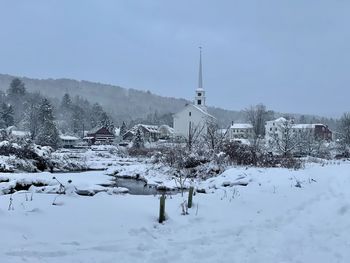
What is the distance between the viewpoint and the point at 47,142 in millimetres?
62125

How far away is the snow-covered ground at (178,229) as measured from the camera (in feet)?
24.5

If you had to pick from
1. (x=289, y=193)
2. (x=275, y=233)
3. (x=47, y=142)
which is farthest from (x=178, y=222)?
(x=47, y=142)

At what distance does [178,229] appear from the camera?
→ 966cm

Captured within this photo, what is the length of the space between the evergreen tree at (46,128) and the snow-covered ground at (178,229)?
51.3 metres

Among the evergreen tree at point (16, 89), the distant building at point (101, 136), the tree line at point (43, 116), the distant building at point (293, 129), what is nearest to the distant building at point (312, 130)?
the distant building at point (293, 129)

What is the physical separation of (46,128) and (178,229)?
5815 cm

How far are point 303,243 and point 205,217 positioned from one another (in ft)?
9.39

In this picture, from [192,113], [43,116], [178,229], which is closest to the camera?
[178,229]

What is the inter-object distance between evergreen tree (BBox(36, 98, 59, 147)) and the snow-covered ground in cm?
5132

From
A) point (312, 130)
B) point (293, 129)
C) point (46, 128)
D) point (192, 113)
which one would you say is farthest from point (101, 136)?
point (293, 129)

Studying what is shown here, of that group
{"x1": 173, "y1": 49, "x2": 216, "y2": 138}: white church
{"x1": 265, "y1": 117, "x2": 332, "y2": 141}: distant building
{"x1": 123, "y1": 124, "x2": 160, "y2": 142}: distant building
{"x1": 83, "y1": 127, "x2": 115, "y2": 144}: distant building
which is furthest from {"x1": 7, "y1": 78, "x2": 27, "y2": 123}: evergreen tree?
{"x1": 265, "y1": 117, "x2": 332, "y2": 141}: distant building

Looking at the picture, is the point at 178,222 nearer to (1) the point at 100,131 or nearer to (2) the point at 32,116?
(2) the point at 32,116

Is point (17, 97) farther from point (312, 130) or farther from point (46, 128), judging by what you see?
point (312, 130)

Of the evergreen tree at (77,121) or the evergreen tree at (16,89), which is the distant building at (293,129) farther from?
the evergreen tree at (16,89)
